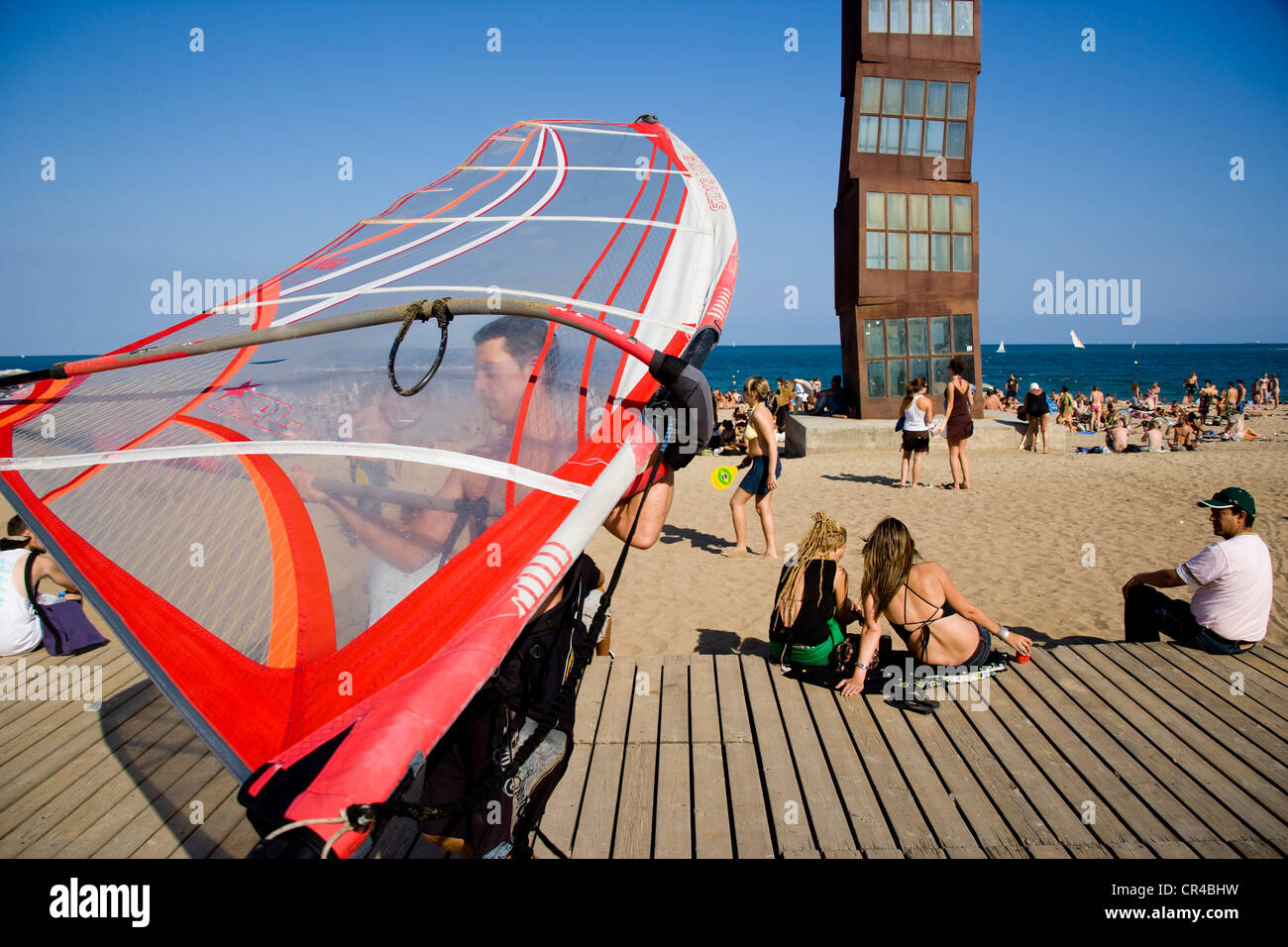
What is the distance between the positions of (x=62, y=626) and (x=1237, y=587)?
6.56 m

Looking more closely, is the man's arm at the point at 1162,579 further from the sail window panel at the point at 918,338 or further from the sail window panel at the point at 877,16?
the sail window panel at the point at 877,16

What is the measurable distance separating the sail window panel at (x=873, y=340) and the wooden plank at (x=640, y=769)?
37.6 feet

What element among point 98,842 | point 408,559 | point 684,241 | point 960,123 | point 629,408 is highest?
point 960,123

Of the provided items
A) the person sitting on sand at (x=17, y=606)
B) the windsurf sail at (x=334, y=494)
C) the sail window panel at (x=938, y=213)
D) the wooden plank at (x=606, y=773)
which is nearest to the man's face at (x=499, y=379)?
the windsurf sail at (x=334, y=494)

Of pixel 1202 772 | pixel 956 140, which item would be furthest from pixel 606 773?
pixel 956 140

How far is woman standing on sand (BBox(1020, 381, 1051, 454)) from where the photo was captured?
12727 millimetres

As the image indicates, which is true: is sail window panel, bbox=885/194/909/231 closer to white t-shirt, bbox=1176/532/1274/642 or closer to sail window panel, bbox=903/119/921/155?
sail window panel, bbox=903/119/921/155

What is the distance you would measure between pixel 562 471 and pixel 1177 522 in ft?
27.9

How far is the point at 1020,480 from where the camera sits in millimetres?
10281

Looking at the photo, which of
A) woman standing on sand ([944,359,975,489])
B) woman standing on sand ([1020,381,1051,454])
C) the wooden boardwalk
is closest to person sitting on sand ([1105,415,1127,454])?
woman standing on sand ([1020,381,1051,454])

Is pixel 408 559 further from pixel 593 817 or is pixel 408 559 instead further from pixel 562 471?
pixel 593 817

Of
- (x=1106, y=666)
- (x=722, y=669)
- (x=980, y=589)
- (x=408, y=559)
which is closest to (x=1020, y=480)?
(x=980, y=589)

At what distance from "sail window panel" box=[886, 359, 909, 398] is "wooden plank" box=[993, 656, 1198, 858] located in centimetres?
1116

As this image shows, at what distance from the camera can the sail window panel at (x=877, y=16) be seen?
42.0 feet
